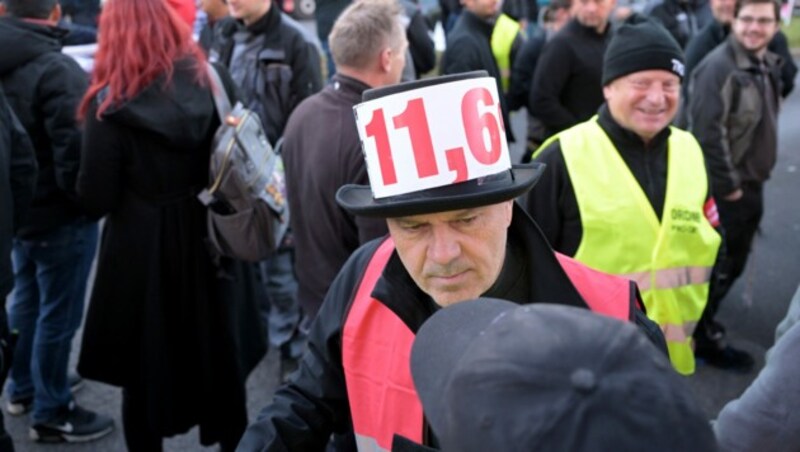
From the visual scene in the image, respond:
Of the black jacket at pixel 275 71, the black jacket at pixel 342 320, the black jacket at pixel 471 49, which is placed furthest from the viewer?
the black jacket at pixel 471 49

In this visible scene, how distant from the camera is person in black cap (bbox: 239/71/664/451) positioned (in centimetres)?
158

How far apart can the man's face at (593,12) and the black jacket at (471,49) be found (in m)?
0.56

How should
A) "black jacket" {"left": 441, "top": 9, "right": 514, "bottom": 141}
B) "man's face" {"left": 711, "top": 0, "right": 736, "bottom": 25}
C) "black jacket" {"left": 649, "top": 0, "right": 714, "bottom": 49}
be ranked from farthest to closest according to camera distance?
"black jacket" {"left": 649, "top": 0, "right": 714, "bottom": 49}
"man's face" {"left": 711, "top": 0, "right": 736, "bottom": 25}
"black jacket" {"left": 441, "top": 9, "right": 514, "bottom": 141}

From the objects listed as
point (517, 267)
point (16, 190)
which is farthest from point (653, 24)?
point (16, 190)

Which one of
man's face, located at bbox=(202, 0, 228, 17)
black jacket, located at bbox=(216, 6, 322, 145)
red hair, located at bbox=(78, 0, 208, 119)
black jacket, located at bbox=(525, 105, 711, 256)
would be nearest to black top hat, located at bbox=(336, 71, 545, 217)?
black jacket, located at bbox=(525, 105, 711, 256)

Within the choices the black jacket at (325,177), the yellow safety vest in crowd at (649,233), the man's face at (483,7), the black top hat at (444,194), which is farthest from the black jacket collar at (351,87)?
the man's face at (483,7)

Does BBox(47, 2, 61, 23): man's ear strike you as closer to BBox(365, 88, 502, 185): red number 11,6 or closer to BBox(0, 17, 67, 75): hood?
BBox(0, 17, 67, 75): hood

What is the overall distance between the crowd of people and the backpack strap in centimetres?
5

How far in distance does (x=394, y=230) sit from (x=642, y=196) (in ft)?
4.10

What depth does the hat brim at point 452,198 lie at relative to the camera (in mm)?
1567

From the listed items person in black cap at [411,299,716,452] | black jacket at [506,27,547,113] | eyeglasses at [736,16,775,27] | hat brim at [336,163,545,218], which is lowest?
black jacket at [506,27,547,113]

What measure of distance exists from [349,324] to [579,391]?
92cm

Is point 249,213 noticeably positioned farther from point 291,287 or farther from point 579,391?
point 579,391

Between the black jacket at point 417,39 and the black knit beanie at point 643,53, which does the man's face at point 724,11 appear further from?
the black knit beanie at point 643,53
